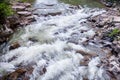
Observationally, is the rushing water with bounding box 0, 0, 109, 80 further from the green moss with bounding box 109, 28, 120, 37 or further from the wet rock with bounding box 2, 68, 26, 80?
the green moss with bounding box 109, 28, 120, 37

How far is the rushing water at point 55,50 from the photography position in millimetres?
5453

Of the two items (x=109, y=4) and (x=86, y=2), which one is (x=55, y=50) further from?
(x=109, y=4)

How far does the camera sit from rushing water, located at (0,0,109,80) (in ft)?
17.9

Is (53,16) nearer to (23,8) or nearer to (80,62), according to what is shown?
(23,8)

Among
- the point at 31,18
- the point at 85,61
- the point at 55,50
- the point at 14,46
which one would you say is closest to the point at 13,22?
the point at 31,18

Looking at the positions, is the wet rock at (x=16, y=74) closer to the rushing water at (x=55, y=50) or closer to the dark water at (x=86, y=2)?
the rushing water at (x=55, y=50)

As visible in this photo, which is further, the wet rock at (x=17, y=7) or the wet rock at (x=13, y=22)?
the wet rock at (x=17, y=7)

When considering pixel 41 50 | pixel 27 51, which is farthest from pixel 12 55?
pixel 41 50

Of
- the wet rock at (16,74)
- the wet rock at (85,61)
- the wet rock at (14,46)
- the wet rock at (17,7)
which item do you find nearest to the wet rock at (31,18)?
the wet rock at (17,7)

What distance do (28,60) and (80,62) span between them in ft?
4.84

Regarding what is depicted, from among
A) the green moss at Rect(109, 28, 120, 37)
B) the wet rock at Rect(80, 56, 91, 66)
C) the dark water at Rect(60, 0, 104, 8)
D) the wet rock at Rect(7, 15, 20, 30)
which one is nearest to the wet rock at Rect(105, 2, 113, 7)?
the dark water at Rect(60, 0, 104, 8)

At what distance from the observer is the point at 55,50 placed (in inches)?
257

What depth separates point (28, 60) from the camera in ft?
19.5

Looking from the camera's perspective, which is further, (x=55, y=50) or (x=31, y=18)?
(x=31, y=18)
